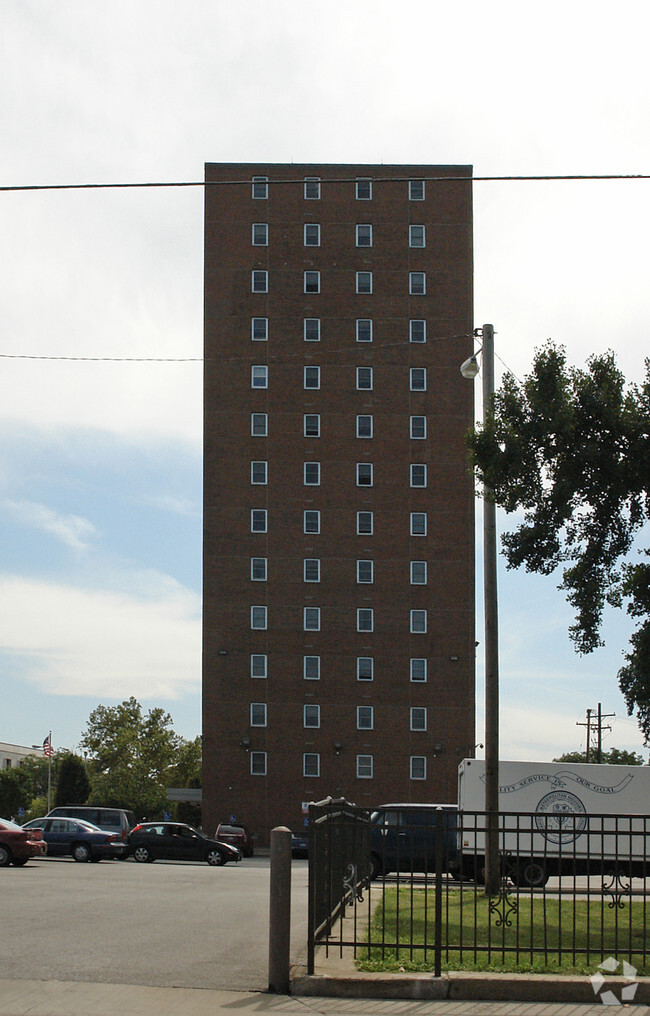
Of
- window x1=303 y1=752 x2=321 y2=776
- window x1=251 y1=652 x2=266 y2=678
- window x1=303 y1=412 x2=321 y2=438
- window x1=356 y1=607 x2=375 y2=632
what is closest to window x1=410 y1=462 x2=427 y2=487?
window x1=303 y1=412 x2=321 y2=438

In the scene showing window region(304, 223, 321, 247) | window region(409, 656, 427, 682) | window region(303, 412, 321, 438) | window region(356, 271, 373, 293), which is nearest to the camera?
window region(409, 656, 427, 682)

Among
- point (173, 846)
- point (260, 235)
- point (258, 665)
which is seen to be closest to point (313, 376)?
point (260, 235)

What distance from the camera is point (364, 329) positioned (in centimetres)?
8075

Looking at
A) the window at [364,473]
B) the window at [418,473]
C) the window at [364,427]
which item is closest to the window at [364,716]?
the window at [364,473]

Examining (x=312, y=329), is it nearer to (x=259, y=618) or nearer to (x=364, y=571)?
(x=364, y=571)

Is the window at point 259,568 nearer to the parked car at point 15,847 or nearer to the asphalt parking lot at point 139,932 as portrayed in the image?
the parked car at point 15,847

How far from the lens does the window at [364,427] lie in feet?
260

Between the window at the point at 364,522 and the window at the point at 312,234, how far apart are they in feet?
66.1

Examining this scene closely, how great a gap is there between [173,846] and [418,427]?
44.1 m

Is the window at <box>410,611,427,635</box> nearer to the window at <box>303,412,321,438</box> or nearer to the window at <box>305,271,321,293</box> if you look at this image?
the window at <box>303,412,321,438</box>

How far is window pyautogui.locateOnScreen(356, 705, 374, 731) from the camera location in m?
75.1

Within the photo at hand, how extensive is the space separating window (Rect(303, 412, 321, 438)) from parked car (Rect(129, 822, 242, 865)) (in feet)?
136

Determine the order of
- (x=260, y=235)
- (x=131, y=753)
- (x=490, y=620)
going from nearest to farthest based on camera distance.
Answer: (x=490, y=620) < (x=260, y=235) < (x=131, y=753)

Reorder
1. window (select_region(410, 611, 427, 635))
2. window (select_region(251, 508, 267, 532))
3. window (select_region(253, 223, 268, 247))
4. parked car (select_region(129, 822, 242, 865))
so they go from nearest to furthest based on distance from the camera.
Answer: parked car (select_region(129, 822, 242, 865)), window (select_region(410, 611, 427, 635)), window (select_region(251, 508, 267, 532)), window (select_region(253, 223, 268, 247))
